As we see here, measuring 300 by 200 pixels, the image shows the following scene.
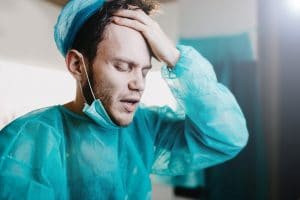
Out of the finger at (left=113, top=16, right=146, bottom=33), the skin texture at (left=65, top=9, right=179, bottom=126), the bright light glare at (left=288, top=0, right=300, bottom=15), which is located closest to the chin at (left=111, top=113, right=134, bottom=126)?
the skin texture at (left=65, top=9, right=179, bottom=126)

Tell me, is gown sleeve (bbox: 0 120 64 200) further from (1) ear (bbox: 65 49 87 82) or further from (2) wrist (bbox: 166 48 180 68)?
(2) wrist (bbox: 166 48 180 68)

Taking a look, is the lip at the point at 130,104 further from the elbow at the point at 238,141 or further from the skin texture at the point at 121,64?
the elbow at the point at 238,141

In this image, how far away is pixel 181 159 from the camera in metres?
1.41

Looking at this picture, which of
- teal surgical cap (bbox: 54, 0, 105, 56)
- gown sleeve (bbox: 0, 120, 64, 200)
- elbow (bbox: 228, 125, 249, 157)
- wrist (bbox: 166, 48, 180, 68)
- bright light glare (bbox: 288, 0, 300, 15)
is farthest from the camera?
bright light glare (bbox: 288, 0, 300, 15)

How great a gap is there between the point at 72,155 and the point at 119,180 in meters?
0.19

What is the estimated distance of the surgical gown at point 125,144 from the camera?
1079mm

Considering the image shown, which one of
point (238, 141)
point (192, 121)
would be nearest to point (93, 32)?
point (192, 121)

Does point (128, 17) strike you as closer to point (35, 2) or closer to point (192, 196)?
point (35, 2)

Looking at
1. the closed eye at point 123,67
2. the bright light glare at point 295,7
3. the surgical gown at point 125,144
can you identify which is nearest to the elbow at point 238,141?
the surgical gown at point 125,144

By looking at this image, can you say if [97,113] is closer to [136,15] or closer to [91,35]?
A: [91,35]

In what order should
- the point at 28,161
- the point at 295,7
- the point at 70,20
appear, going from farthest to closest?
the point at 295,7, the point at 70,20, the point at 28,161

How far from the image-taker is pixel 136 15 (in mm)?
1280

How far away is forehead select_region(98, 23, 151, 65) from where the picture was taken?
121 cm

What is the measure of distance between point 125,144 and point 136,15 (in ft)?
1.53
